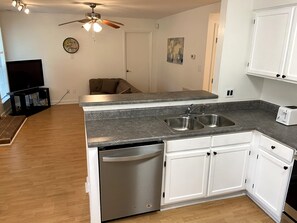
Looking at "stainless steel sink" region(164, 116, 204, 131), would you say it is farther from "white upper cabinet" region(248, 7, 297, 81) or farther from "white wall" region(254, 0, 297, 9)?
"white wall" region(254, 0, 297, 9)

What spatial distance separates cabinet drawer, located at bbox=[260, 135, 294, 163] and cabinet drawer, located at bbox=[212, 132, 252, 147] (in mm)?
133

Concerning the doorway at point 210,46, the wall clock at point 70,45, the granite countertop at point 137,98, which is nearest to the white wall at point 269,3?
the granite countertop at point 137,98

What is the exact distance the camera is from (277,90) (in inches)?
108

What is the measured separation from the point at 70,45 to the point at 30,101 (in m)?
1.80

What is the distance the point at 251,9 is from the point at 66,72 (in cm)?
509

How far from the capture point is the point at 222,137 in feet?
7.46

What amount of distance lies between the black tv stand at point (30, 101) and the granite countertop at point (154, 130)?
3.83 m

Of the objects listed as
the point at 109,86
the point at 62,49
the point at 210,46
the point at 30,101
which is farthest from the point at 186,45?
the point at 30,101

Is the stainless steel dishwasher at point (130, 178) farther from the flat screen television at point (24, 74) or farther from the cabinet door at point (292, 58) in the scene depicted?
the flat screen television at point (24, 74)

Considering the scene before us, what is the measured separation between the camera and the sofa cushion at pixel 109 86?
6.27 metres

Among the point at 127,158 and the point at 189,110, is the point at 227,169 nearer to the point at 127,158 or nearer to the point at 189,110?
the point at 189,110

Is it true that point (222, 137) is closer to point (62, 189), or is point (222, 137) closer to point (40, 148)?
point (62, 189)

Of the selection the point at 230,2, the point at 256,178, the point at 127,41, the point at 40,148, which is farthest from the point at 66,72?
the point at 256,178

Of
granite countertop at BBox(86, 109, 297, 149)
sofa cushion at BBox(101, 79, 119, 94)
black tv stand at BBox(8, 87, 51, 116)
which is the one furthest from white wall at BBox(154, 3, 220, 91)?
black tv stand at BBox(8, 87, 51, 116)
